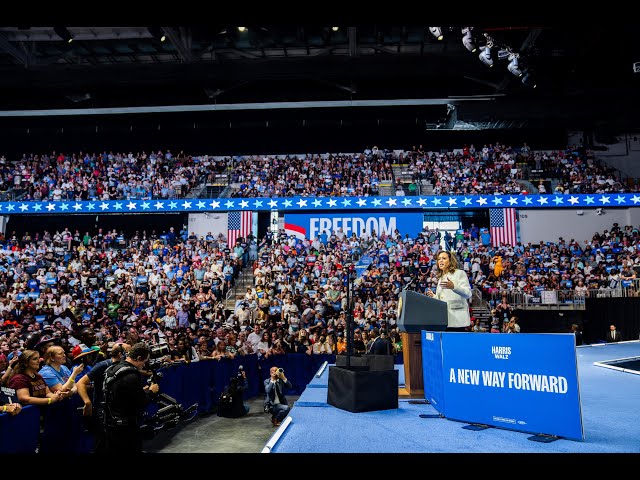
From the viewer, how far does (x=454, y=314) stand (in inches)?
197

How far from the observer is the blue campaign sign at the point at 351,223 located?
2442 centimetres

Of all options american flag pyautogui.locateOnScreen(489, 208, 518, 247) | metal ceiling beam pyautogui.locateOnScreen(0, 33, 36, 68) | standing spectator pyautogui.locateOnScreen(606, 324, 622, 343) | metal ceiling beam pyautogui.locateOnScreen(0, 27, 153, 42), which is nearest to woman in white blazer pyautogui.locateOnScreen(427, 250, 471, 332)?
standing spectator pyautogui.locateOnScreen(606, 324, 622, 343)

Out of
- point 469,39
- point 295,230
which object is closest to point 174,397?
point 469,39

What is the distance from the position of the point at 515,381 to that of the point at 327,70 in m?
21.2

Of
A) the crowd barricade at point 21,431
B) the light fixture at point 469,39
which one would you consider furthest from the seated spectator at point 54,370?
the light fixture at point 469,39

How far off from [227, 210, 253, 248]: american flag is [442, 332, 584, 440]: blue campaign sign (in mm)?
21517

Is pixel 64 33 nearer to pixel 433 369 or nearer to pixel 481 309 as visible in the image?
pixel 481 309

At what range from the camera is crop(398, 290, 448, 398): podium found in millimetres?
4699

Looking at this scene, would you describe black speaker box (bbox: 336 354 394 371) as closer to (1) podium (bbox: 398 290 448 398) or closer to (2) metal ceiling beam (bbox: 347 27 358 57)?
(1) podium (bbox: 398 290 448 398)

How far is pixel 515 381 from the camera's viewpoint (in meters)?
3.48

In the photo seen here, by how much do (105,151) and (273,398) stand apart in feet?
82.9
